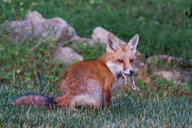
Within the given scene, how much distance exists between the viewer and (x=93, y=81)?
5578 millimetres

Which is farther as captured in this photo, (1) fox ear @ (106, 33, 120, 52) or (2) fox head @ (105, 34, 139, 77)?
(1) fox ear @ (106, 33, 120, 52)

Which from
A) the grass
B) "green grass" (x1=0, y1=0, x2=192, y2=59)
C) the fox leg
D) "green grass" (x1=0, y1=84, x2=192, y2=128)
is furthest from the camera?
"green grass" (x1=0, y1=0, x2=192, y2=59)

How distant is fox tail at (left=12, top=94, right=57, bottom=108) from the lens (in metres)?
5.32

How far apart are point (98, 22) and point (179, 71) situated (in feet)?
11.0

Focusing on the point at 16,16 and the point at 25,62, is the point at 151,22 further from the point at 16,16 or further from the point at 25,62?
the point at 25,62

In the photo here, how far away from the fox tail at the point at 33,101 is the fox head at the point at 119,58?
1.16 metres

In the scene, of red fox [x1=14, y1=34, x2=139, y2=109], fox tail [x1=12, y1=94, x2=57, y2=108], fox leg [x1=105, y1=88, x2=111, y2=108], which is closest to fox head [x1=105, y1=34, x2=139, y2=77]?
red fox [x1=14, y1=34, x2=139, y2=109]

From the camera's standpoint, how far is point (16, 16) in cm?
1012

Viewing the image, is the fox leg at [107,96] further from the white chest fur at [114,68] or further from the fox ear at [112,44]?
the fox ear at [112,44]

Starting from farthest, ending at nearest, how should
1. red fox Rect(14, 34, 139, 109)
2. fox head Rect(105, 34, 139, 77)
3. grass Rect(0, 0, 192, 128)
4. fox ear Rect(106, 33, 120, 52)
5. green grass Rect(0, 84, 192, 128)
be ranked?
1. fox ear Rect(106, 33, 120, 52)
2. fox head Rect(105, 34, 139, 77)
3. red fox Rect(14, 34, 139, 109)
4. grass Rect(0, 0, 192, 128)
5. green grass Rect(0, 84, 192, 128)

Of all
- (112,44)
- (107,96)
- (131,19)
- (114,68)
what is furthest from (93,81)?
(131,19)

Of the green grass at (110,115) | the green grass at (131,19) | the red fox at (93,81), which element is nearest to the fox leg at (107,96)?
the red fox at (93,81)

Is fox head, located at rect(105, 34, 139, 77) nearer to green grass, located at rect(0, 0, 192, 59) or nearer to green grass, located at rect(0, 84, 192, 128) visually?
green grass, located at rect(0, 84, 192, 128)

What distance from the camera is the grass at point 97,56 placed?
5.23 metres
